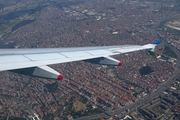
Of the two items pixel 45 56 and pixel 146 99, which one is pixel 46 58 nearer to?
pixel 45 56

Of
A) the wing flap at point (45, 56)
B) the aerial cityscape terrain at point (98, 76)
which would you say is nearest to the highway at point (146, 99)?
the aerial cityscape terrain at point (98, 76)

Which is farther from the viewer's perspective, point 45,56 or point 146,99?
point 146,99

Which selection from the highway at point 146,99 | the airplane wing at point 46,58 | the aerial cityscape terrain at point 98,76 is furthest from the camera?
the aerial cityscape terrain at point 98,76

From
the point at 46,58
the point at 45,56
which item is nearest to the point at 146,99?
the point at 45,56

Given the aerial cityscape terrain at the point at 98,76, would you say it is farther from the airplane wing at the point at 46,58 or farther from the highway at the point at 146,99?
the airplane wing at the point at 46,58

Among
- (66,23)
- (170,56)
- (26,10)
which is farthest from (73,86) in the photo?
(26,10)

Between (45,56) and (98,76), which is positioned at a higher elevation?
(45,56)
